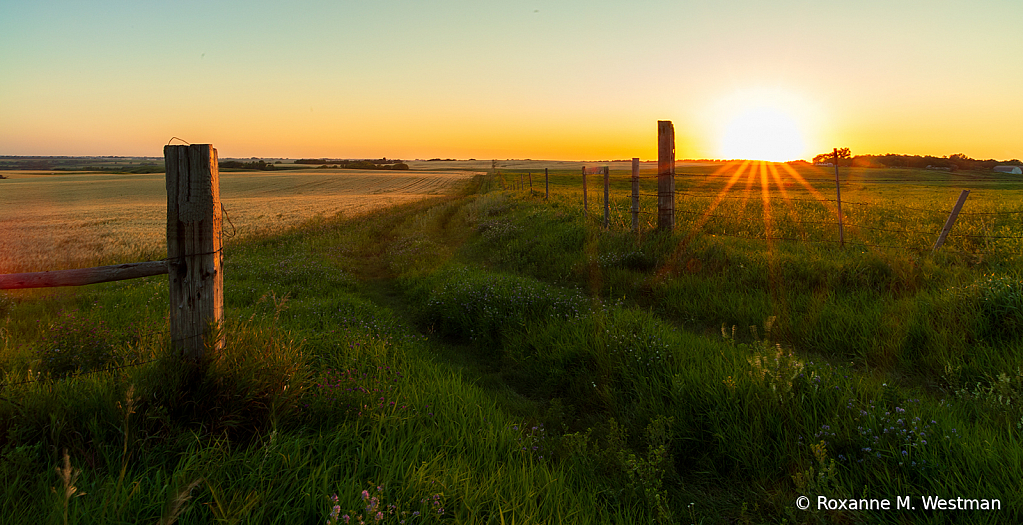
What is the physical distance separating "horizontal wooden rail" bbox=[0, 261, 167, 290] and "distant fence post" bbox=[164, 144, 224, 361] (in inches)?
7.4

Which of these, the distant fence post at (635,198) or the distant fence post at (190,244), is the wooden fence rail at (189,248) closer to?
the distant fence post at (190,244)

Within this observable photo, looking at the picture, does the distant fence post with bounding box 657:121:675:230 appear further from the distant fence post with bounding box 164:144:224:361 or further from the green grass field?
the distant fence post with bounding box 164:144:224:361

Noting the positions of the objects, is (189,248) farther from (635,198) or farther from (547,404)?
(635,198)

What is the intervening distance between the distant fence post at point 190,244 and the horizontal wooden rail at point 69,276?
0.19m

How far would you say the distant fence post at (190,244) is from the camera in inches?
121

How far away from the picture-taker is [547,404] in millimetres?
4508

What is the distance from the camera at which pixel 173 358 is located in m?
3.00

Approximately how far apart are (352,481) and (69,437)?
1.71 m

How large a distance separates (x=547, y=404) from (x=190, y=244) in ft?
10.7

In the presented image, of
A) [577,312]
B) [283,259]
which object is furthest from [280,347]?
[283,259]

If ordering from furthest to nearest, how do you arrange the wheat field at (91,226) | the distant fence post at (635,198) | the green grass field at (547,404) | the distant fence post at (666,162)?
1. the wheat field at (91,226)
2. the distant fence post at (635,198)
3. the distant fence post at (666,162)
4. the green grass field at (547,404)

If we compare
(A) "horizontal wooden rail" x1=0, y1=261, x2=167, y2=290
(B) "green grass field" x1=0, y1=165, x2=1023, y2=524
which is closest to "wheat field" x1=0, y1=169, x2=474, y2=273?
(A) "horizontal wooden rail" x1=0, y1=261, x2=167, y2=290

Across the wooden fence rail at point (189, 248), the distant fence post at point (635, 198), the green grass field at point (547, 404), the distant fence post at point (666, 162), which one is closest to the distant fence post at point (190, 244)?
the wooden fence rail at point (189, 248)

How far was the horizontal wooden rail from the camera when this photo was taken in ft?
8.90
